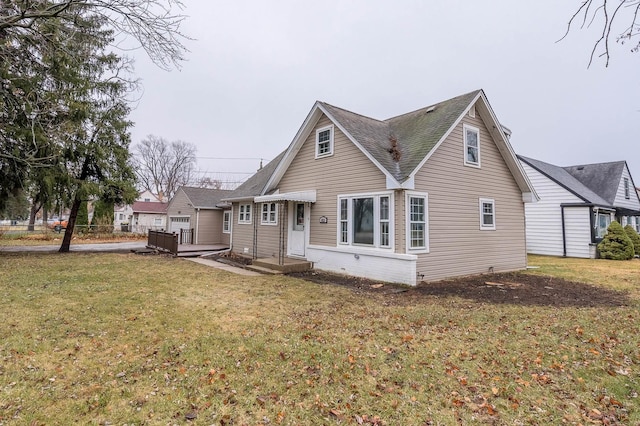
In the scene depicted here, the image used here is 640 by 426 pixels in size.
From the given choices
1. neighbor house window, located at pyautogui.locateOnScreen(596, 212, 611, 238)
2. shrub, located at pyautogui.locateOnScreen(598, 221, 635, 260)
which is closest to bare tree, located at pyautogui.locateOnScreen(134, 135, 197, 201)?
Result: neighbor house window, located at pyautogui.locateOnScreen(596, 212, 611, 238)

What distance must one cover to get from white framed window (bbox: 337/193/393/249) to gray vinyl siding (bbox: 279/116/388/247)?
25 cm

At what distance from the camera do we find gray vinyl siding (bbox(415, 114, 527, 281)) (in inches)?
394

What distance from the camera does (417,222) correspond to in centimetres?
960

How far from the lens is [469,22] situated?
6.98 meters


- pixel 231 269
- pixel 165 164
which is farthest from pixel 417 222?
Answer: pixel 165 164

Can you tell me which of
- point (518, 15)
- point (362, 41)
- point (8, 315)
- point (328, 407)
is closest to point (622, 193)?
point (362, 41)

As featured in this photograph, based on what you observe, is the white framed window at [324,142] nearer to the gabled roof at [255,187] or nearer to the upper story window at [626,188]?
the gabled roof at [255,187]

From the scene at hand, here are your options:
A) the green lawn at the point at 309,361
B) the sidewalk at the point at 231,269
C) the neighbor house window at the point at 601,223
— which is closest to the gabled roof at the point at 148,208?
the sidewalk at the point at 231,269

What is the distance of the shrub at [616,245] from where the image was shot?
653 inches

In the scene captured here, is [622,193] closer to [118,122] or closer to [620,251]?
[620,251]

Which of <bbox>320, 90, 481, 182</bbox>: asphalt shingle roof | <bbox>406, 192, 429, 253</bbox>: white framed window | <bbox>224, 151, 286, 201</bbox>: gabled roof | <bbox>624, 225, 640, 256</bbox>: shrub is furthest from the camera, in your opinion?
<bbox>624, 225, 640, 256</bbox>: shrub

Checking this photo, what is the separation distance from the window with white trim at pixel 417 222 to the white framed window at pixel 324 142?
3.74m

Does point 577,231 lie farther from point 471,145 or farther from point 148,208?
point 148,208

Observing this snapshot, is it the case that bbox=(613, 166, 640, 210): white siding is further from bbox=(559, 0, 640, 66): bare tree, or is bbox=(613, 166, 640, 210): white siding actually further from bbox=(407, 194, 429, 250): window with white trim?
bbox=(559, 0, 640, 66): bare tree
